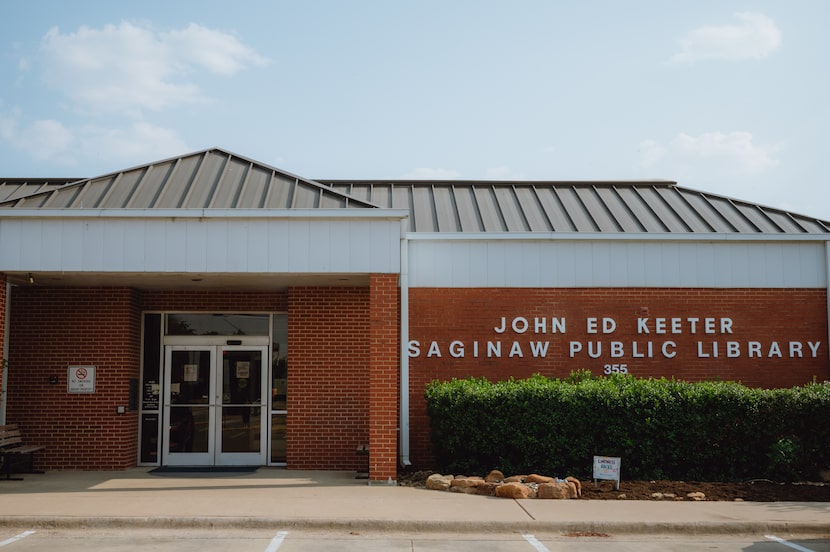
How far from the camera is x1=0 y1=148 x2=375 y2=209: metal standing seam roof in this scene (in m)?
13.2

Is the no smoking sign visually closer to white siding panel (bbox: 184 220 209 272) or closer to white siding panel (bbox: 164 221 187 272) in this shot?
white siding panel (bbox: 164 221 187 272)

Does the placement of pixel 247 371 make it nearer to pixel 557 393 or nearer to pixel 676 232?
pixel 557 393

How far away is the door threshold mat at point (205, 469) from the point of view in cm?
1477

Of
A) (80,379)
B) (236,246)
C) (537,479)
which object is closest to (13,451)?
(80,379)

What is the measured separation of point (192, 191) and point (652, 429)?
26.9 feet

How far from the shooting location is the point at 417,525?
392 inches

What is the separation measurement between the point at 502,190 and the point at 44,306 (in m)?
9.69

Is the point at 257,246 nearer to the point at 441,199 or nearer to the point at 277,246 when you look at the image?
the point at 277,246

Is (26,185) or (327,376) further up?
(26,185)

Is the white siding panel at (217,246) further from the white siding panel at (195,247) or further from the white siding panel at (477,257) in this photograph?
the white siding panel at (477,257)

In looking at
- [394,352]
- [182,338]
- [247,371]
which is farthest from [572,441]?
[182,338]

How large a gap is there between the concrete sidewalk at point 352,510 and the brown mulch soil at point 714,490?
1.26 feet

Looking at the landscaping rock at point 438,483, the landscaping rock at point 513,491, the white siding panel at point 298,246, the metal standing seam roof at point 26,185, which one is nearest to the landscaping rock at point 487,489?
the landscaping rock at point 513,491

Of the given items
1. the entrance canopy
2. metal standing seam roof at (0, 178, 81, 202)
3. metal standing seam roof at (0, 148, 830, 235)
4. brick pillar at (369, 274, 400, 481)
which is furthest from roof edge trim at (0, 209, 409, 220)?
metal standing seam roof at (0, 178, 81, 202)
